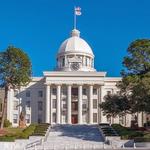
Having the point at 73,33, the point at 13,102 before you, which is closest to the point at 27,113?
the point at 13,102

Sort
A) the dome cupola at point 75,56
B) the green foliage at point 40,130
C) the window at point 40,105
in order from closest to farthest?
the green foliage at point 40,130 → the window at point 40,105 → the dome cupola at point 75,56

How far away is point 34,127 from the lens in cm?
7669

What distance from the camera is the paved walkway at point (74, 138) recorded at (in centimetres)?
6086

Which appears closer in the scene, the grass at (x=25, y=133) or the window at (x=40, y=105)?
the grass at (x=25, y=133)

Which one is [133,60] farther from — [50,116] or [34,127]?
[50,116]

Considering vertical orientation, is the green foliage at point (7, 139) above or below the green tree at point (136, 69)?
below

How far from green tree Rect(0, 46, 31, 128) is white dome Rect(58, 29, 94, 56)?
1593 inches

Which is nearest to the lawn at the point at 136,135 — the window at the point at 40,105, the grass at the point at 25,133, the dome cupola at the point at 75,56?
the grass at the point at 25,133

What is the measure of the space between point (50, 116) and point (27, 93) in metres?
8.70

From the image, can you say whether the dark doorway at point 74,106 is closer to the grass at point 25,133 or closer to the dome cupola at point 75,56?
the dome cupola at point 75,56

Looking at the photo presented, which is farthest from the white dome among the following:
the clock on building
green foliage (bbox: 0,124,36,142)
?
green foliage (bbox: 0,124,36,142)

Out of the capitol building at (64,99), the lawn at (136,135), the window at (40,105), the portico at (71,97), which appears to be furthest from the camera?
the window at (40,105)

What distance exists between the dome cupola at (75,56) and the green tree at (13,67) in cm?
3619

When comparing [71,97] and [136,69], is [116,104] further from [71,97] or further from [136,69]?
[71,97]
